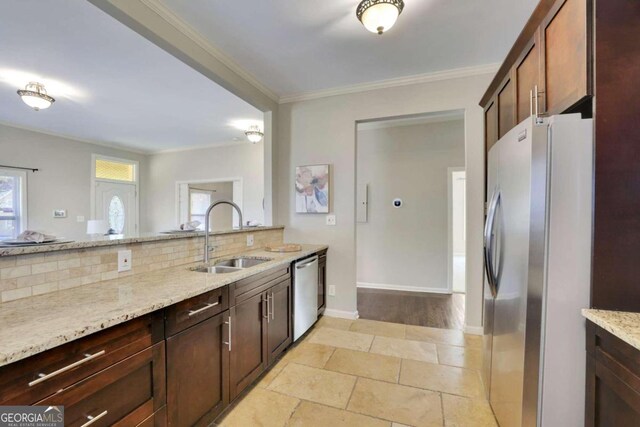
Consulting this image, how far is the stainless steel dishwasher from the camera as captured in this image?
8.39 feet

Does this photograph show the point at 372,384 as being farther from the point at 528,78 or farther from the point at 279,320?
the point at 528,78

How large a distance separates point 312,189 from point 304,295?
4.15 ft

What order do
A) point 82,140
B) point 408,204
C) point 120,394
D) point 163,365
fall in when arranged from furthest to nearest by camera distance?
1. point 82,140
2. point 408,204
3. point 163,365
4. point 120,394

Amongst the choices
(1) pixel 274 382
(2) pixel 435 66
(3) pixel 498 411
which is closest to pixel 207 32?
(2) pixel 435 66

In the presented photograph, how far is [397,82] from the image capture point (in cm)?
310

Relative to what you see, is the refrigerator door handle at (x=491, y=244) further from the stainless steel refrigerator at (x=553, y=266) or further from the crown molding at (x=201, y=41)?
the crown molding at (x=201, y=41)

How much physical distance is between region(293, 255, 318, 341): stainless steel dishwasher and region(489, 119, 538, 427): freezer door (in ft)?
5.05

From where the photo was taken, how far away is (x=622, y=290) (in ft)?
3.59

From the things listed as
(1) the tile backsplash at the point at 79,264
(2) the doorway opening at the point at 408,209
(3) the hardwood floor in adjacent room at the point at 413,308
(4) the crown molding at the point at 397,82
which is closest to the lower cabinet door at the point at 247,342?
(1) the tile backsplash at the point at 79,264

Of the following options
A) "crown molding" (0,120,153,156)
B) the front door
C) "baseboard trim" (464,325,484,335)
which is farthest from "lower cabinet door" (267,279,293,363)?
"crown molding" (0,120,153,156)

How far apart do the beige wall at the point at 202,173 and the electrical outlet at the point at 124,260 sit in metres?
4.10

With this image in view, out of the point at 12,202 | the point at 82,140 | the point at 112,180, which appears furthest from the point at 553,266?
the point at 112,180

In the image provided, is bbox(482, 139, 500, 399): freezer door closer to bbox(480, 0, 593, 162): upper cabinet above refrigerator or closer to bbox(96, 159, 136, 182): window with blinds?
bbox(480, 0, 593, 162): upper cabinet above refrigerator

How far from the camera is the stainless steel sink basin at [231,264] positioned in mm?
2164
